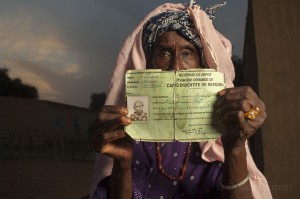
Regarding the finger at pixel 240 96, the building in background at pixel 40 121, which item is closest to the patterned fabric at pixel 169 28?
the finger at pixel 240 96

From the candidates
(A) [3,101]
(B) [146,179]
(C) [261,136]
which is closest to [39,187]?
(C) [261,136]

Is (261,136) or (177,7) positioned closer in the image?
(177,7)

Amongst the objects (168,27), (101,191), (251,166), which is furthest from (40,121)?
(251,166)

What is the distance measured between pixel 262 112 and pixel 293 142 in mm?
3089

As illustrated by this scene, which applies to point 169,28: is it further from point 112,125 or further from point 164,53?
point 112,125

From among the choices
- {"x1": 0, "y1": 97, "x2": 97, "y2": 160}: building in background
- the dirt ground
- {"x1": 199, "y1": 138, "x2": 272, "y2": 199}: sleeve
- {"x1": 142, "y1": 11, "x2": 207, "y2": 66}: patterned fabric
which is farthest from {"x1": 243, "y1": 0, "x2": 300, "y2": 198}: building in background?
{"x1": 0, "y1": 97, "x2": 97, "y2": 160}: building in background

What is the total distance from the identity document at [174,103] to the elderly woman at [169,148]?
0.20 m

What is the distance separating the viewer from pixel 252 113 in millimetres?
1674

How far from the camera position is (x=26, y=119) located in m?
31.5

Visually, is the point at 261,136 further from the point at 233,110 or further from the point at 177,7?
the point at 233,110

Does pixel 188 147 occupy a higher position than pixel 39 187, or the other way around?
pixel 188 147

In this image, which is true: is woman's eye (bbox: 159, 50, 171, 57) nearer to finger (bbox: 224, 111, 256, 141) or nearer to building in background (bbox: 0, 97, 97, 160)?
finger (bbox: 224, 111, 256, 141)

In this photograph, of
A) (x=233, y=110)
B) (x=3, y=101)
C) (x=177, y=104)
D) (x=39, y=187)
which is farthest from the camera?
(x=3, y=101)

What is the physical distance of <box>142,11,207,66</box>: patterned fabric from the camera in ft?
7.27
